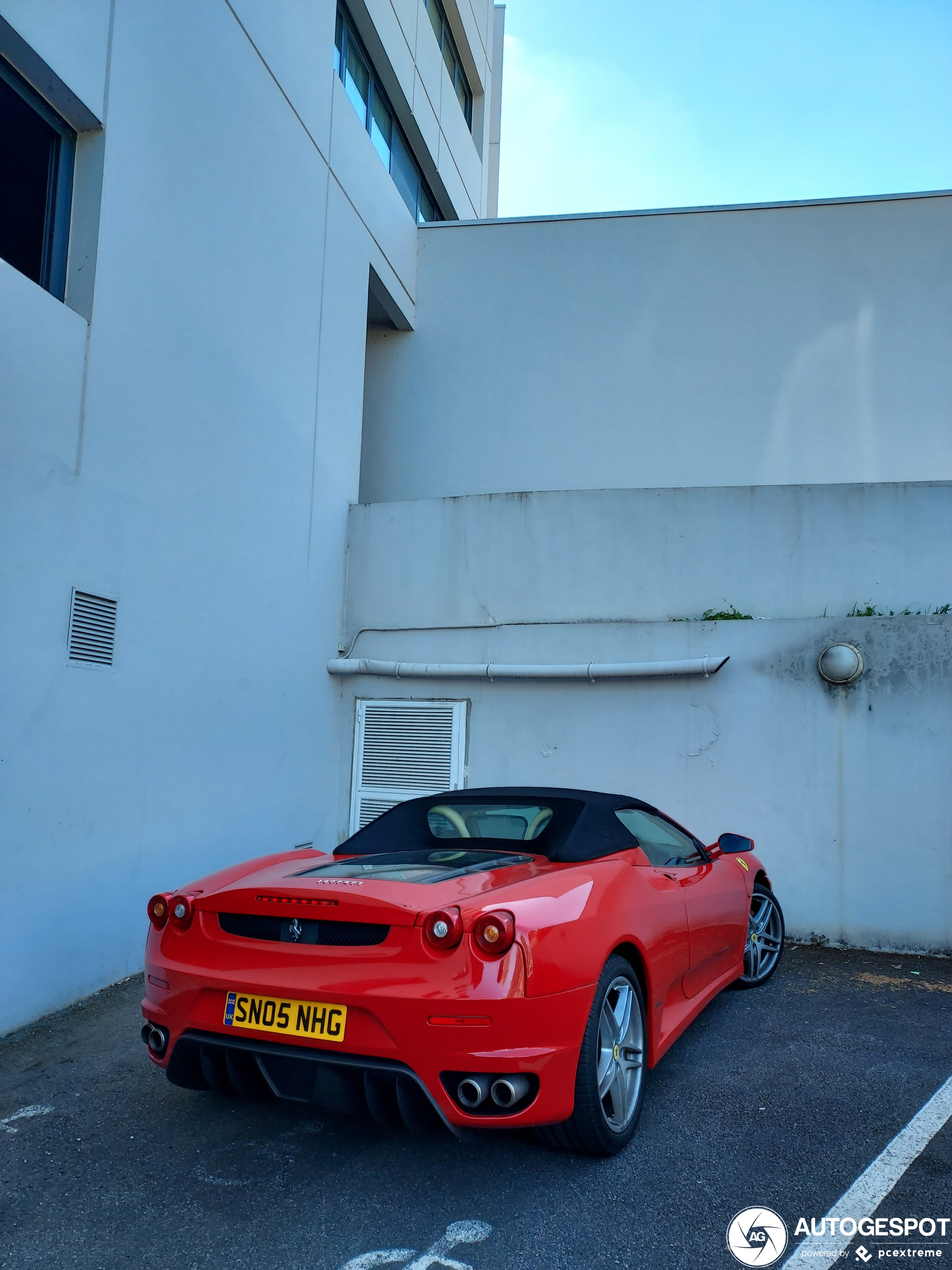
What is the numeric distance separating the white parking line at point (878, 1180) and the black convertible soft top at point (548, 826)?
50.7 inches

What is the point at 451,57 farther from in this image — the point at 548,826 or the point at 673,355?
the point at 548,826

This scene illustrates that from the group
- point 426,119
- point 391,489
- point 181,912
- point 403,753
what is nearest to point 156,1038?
point 181,912

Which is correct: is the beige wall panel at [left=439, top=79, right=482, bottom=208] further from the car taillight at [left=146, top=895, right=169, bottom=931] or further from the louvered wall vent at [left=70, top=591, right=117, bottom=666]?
the car taillight at [left=146, top=895, right=169, bottom=931]

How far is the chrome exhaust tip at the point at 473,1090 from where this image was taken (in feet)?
8.06

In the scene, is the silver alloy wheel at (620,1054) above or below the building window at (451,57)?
below

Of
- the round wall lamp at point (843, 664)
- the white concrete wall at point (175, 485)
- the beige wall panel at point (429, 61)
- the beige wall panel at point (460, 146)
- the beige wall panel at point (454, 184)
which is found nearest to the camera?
the white concrete wall at point (175, 485)

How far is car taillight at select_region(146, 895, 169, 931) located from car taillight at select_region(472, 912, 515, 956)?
3.78 ft

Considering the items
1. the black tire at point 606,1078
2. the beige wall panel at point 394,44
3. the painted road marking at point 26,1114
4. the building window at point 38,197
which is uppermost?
the beige wall panel at point 394,44

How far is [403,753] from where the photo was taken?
7.81m

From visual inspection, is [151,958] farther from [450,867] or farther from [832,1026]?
[832,1026]

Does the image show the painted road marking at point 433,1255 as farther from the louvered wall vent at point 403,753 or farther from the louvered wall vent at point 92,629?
the louvered wall vent at point 403,753

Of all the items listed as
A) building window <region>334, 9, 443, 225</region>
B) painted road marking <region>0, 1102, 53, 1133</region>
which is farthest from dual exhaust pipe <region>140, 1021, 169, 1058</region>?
building window <region>334, 9, 443, 225</region>

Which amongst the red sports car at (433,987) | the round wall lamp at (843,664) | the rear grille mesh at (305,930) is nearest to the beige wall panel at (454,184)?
the round wall lamp at (843,664)

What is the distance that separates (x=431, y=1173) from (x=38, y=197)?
5.35m
